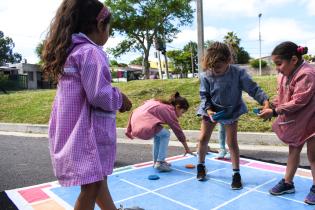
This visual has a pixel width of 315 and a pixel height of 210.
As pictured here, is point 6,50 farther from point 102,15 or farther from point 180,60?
point 102,15

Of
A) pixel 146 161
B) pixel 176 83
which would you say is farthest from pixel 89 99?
pixel 176 83

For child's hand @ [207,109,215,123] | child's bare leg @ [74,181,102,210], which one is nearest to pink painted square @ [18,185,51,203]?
child's bare leg @ [74,181,102,210]

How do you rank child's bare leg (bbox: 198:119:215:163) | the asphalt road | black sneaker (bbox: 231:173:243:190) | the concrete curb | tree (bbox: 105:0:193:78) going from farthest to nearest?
tree (bbox: 105:0:193:78) → the concrete curb → the asphalt road → child's bare leg (bbox: 198:119:215:163) → black sneaker (bbox: 231:173:243:190)

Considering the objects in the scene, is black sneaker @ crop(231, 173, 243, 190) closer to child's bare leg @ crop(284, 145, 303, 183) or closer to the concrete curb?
child's bare leg @ crop(284, 145, 303, 183)

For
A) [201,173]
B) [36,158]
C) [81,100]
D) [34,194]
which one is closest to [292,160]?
[201,173]

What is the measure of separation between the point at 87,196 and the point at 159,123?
2259 mm

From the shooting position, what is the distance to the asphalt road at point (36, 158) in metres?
4.25

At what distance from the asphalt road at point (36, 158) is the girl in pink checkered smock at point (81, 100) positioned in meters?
2.24

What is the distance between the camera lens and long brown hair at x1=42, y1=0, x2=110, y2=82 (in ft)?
6.65

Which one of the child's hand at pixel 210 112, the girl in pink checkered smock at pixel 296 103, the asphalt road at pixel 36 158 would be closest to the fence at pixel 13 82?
the asphalt road at pixel 36 158

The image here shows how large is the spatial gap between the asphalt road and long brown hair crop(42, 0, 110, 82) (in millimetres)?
2323

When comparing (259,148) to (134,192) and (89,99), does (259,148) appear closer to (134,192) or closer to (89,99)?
(134,192)

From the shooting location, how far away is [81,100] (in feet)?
6.59

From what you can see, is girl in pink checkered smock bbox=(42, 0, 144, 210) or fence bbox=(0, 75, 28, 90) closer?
girl in pink checkered smock bbox=(42, 0, 144, 210)
